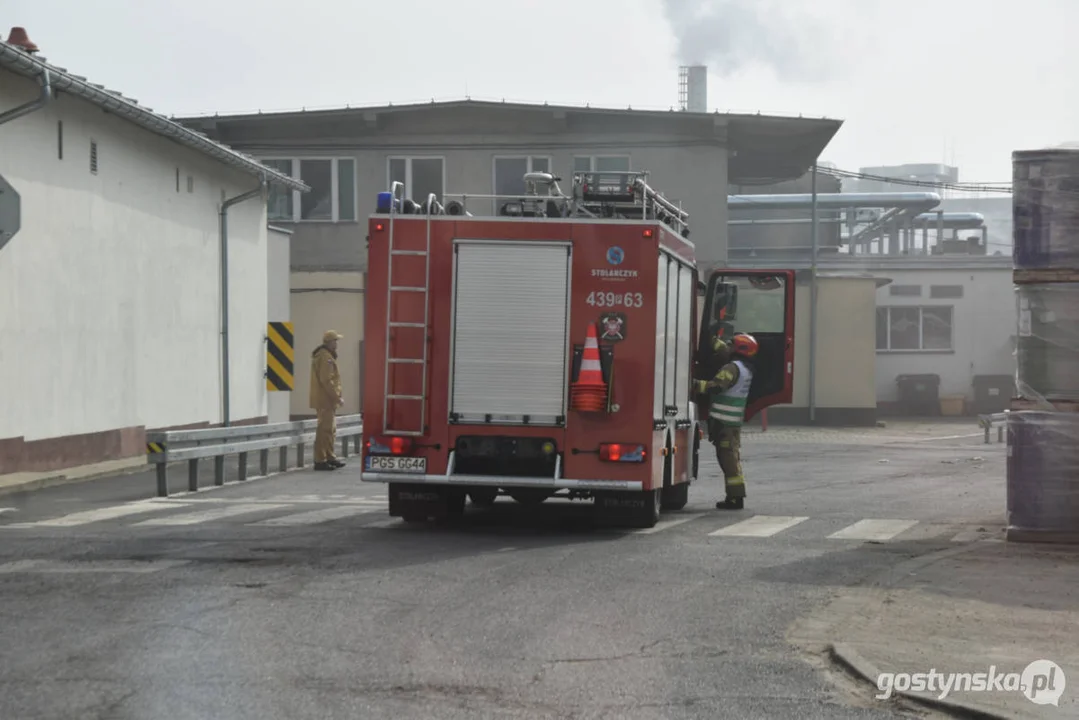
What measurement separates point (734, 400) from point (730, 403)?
0.05 m

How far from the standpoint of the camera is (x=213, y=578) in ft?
33.7

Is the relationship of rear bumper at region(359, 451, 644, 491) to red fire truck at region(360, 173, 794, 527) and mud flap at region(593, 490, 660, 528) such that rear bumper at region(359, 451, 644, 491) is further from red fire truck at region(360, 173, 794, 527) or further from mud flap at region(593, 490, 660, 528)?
mud flap at region(593, 490, 660, 528)

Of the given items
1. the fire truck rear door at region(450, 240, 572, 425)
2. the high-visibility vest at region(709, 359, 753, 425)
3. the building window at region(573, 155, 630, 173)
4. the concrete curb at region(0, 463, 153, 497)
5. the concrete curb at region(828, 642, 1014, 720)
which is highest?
the building window at region(573, 155, 630, 173)

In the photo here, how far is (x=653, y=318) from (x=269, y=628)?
5686 mm

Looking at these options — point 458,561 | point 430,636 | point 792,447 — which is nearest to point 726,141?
point 792,447

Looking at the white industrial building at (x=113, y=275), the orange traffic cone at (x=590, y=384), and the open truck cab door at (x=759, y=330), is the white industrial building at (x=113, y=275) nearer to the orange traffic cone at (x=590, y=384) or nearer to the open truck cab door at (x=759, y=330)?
the orange traffic cone at (x=590, y=384)

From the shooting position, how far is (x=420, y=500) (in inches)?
551

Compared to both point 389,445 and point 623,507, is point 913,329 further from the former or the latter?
point 389,445

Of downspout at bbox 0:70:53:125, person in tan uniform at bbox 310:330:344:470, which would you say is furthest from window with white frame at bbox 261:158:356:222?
downspout at bbox 0:70:53:125

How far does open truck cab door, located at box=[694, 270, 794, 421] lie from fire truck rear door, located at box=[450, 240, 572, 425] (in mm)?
3258

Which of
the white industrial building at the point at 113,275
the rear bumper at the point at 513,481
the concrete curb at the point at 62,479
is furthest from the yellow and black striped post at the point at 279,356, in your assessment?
the rear bumper at the point at 513,481

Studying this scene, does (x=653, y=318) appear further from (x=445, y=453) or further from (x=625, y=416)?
(x=445, y=453)

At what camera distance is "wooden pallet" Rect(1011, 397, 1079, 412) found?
12.4 m

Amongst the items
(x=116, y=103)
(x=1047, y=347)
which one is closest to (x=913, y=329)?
(x=116, y=103)
